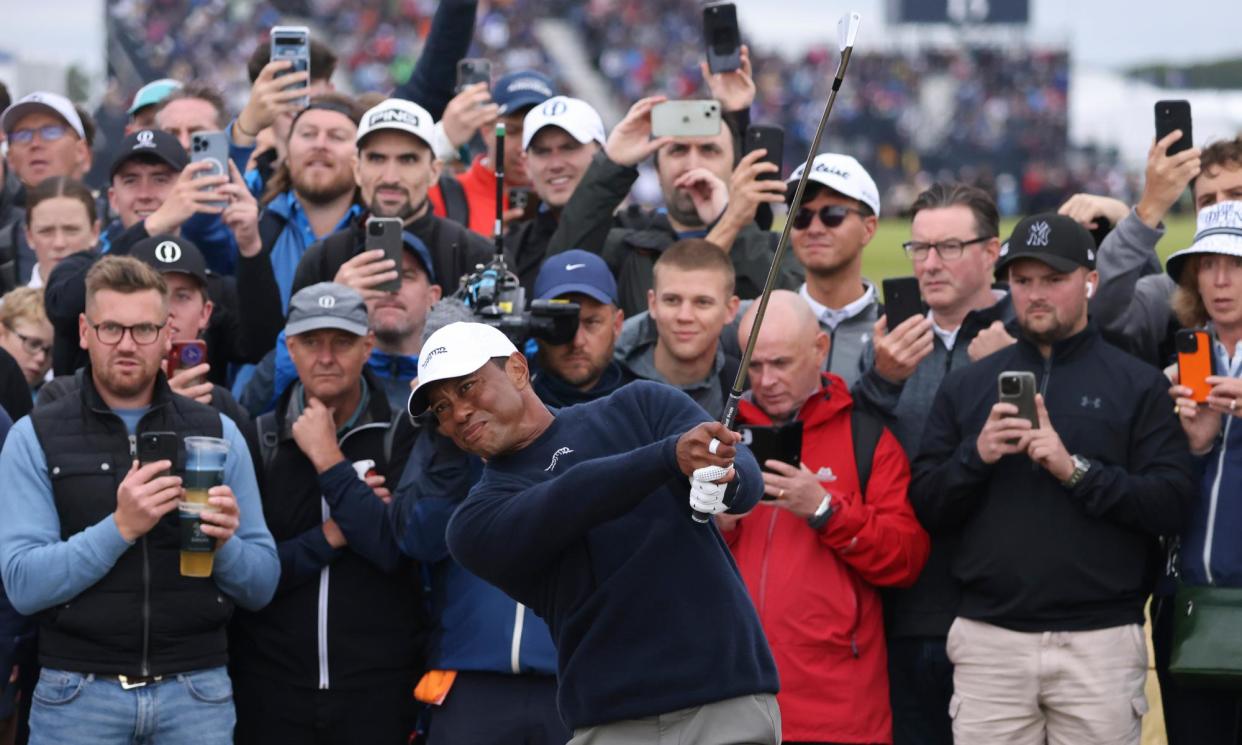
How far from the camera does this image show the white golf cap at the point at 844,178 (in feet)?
24.1

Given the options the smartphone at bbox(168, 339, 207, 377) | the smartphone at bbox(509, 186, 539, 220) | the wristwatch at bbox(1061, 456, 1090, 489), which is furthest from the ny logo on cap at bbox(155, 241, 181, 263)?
the wristwatch at bbox(1061, 456, 1090, 489)

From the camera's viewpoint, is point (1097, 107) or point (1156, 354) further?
point (1097, 107)

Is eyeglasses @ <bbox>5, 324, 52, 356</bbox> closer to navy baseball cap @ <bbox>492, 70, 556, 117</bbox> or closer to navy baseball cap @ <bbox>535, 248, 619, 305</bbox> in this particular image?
navy baseball cap @ <bbox>535, 248, 619, 305</bbox>

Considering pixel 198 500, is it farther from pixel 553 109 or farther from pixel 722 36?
pixel 722 36

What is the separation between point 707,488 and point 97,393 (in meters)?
2.92

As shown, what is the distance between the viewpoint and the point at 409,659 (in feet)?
22.6

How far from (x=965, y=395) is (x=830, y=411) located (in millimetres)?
495

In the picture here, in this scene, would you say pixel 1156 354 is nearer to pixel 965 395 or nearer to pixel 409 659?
pixel 965 395

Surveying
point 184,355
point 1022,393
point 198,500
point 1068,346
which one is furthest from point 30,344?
point 1068,346

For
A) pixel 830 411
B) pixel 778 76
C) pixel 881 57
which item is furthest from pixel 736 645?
pixel 881 57

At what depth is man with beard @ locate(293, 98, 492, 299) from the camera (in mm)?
7625

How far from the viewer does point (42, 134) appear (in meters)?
9.35

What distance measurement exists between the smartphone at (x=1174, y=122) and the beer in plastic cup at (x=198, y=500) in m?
3.89

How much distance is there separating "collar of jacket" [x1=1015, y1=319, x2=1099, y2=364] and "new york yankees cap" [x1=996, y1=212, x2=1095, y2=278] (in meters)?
0.24
